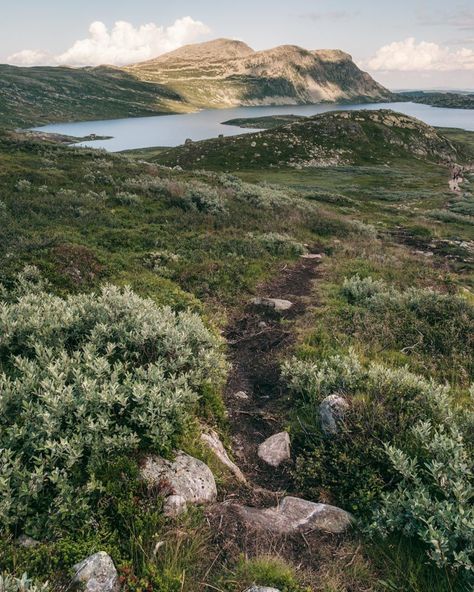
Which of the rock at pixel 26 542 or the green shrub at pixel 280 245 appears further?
the green shrub at pixel 280 245

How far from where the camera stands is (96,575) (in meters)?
3.40

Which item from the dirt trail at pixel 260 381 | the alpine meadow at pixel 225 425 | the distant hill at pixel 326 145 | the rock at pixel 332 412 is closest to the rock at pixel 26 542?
the alpine meadow at pixel 225 425

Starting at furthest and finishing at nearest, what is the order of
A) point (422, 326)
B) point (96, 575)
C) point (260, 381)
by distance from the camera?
point (422, 326) < point (260, 381) < point (96, 575)

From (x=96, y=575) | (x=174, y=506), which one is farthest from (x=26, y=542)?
(x=174, y=506)

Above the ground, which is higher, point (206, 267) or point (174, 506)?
point (206, 267)

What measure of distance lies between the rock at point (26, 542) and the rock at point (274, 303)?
8.50 meters

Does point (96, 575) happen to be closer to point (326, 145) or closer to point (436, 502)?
point (436, 502)

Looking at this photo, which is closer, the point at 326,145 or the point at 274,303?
the point at 274,303

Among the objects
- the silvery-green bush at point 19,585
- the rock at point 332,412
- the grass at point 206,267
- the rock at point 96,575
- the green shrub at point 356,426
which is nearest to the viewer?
the silvery-green bush at point 19,585

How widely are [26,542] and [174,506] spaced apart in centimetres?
142

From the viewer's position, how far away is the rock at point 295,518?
14.3ft

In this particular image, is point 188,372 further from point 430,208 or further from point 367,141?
point 367,141

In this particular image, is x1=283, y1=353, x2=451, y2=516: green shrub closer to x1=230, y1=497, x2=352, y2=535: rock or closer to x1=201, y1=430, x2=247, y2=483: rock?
x1=230, y1=497, x2=352, y2=535: rock

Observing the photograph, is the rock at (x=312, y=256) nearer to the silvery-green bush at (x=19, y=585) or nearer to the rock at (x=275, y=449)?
the rock at (x=275, y=449)
